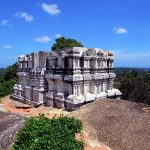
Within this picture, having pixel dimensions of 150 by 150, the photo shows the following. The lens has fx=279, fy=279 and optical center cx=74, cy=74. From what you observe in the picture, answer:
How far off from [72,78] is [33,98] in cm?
433

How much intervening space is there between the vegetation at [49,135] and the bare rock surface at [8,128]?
104cm

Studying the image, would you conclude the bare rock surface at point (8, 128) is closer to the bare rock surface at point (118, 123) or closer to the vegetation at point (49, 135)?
the vegetation at point (49, 135)

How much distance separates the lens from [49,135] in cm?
877

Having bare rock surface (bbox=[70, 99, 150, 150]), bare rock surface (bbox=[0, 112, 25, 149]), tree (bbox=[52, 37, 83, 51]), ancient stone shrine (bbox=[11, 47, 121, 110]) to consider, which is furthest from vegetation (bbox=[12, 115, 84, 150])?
tree (bbox=[52, 37, 83, 51])

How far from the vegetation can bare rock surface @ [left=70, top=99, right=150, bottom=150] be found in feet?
5.73

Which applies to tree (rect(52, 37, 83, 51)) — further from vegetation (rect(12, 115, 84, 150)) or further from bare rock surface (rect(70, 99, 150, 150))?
vegetation (rect(12, 115, 84, 150))

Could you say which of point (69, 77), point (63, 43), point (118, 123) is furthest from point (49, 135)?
point (63, 43)

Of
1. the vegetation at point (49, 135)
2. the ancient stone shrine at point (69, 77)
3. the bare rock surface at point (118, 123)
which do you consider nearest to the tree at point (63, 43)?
the ancient stone shrine at point (69, 77)

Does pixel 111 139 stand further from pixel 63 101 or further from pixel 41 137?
pixel 63 101

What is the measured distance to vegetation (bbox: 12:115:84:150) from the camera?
8508 mm

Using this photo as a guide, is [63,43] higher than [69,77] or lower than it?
higher

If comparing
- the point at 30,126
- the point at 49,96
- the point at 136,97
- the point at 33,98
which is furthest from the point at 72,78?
the point at 136,97

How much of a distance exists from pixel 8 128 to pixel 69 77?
14.9 ft

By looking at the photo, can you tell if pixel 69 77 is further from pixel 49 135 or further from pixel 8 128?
pixel 49 135
